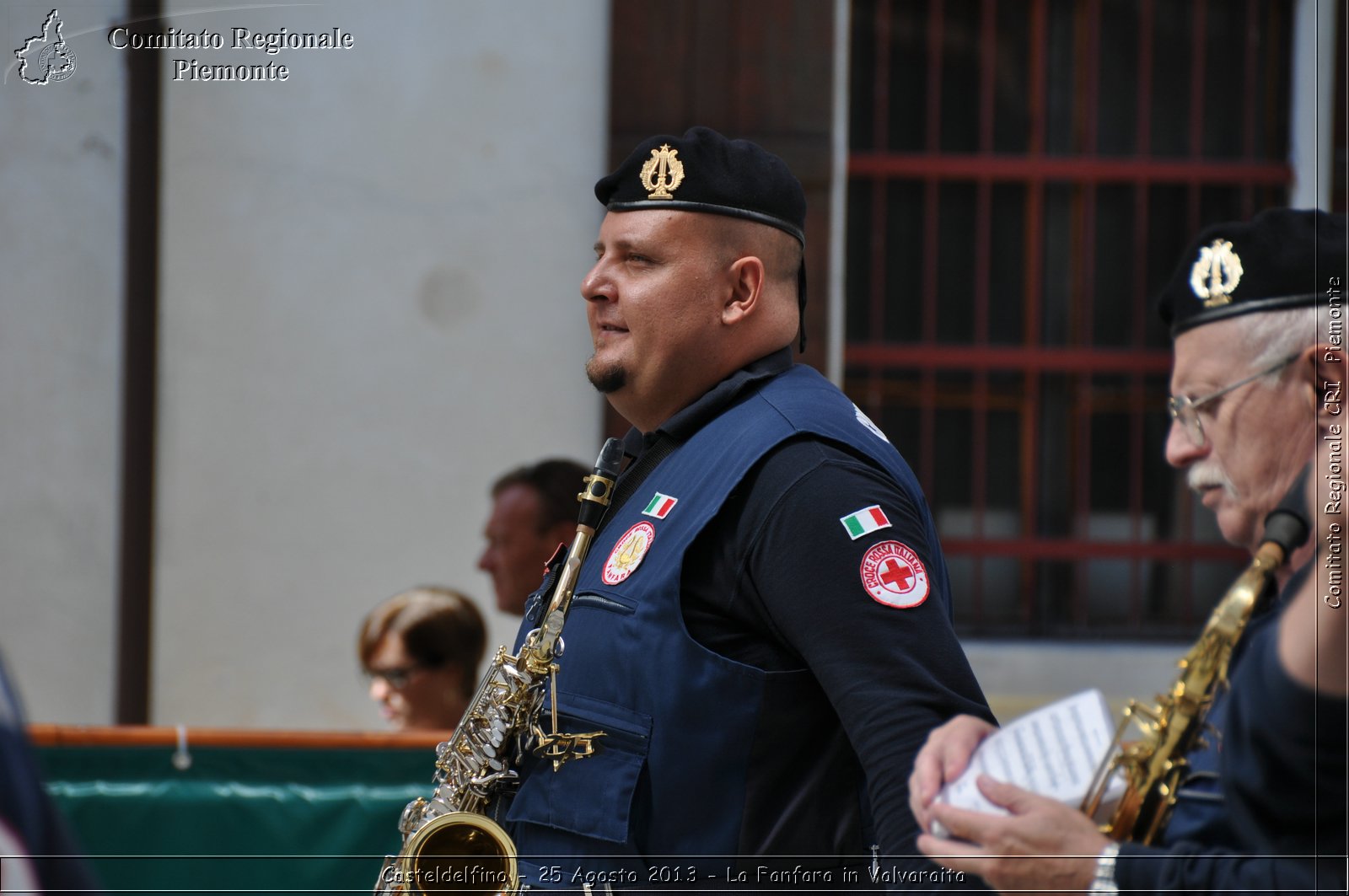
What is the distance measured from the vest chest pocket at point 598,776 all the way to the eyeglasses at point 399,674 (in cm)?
203

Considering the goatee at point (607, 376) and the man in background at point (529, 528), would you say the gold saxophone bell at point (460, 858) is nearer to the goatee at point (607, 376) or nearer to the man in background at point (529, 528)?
the goatee at point (607, 376)

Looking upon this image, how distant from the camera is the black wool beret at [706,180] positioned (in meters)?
2.51

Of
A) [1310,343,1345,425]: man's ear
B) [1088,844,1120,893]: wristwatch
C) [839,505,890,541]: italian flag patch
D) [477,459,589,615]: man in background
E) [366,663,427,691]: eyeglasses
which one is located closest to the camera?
[1088,844,1120,893]: wristwatch

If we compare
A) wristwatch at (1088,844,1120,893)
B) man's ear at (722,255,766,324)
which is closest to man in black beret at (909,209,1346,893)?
wristwatch at (1088,844,1120,893)

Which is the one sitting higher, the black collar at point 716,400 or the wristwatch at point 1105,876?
the black collar at point 716,400

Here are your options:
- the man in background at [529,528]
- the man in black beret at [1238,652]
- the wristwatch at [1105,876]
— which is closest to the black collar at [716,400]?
the man in black beret at [1238,652]

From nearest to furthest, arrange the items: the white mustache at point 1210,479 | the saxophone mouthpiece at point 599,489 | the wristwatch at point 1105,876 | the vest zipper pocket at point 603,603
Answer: the wristwatch at point 1105,876 < the white mustache at point 1210,479 < the vest zipper pocket at point 603,603 < the saxophone mouthpiece at point 599,489

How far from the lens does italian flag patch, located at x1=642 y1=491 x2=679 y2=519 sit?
2287 millimetres

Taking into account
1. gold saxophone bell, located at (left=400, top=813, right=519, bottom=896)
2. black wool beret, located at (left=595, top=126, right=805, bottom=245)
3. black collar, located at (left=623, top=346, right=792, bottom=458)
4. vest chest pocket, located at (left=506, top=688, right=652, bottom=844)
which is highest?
black wool beret, located at (left=595, top=126, right=805, bottom=245)

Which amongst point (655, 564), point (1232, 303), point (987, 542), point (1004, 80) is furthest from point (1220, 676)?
point (1004, 80)

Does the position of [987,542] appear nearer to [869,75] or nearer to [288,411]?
[869,75]

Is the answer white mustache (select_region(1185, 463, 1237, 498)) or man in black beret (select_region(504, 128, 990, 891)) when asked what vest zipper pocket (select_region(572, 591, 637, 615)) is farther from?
white mustache (select_region(1185, 463, 1237, 498))

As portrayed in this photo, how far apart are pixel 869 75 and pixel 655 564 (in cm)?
365

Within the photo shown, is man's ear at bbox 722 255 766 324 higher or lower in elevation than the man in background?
higher
